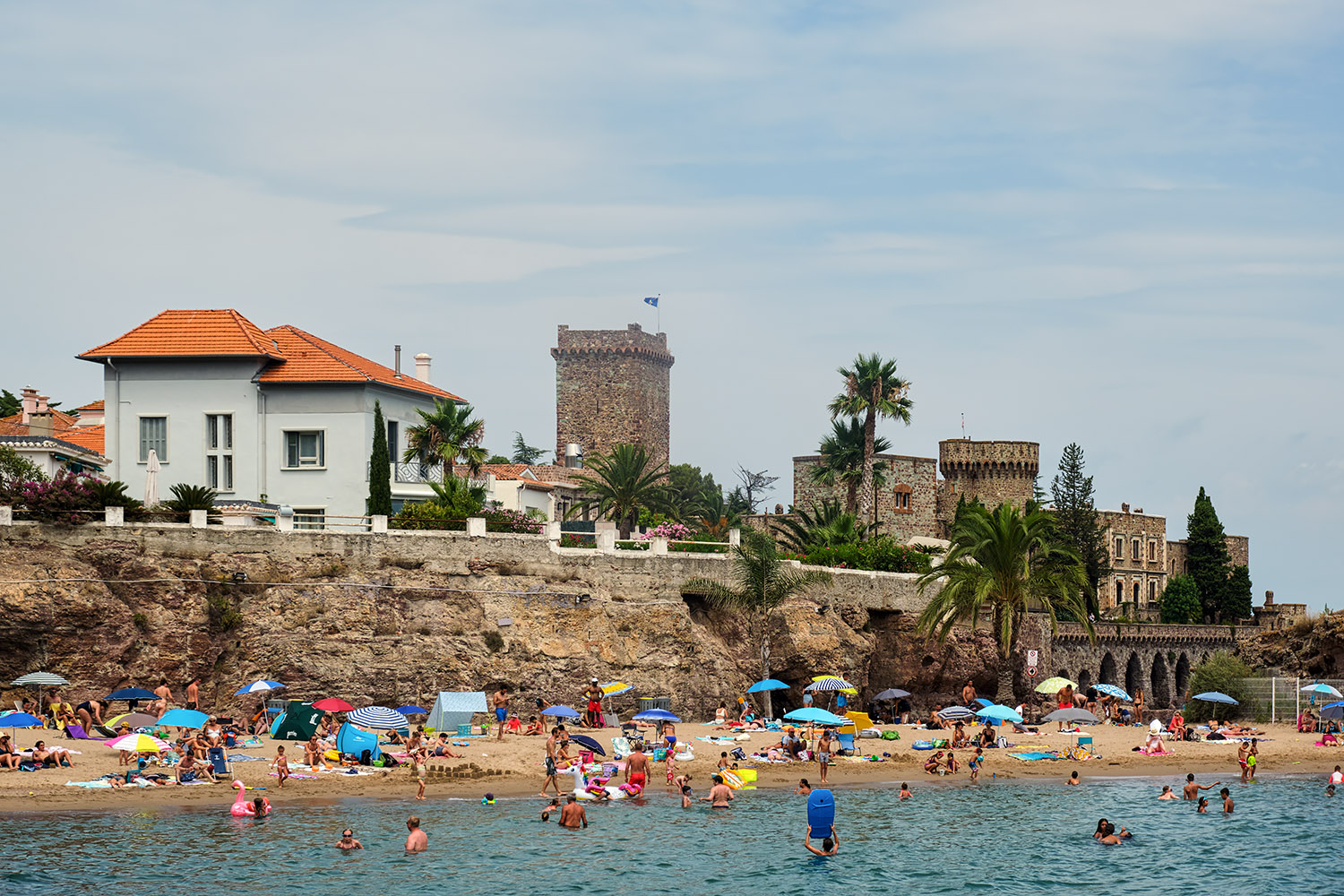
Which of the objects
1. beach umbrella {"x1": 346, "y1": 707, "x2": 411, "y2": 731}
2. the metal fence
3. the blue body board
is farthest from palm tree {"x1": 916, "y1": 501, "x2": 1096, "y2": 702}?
beach umbrella {"x1": 346, "y1": 707, "x2": 411, "y2": 731}

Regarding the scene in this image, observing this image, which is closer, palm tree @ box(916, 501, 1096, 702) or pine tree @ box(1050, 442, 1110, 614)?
palm tree @ box(916, 501, 1096, 702)

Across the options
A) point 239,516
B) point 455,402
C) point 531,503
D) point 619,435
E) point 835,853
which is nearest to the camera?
point 835,853

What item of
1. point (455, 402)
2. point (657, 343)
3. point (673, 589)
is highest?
point (657, 343)

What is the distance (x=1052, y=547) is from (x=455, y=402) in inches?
794

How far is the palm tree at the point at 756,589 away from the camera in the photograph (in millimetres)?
44781

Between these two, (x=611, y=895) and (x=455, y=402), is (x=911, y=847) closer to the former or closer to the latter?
(x=611, y=895)

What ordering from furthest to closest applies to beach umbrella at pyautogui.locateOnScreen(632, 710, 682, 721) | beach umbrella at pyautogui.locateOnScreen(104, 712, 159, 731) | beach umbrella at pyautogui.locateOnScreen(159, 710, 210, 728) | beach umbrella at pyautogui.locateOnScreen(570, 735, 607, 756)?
beach umbrella at pyautogui.locateOnScreen(632, 710, 682, 721) → beach umbrella at pyautogui.locateOnScreen(570, 735, 607, 756) → beach umbrella at pyautogui.locateOnScreen(104, 712, 159, 731) → beach umbrella at pyautogui.locateOnScreen(159, 710, 210, 728)

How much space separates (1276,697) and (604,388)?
200 feet

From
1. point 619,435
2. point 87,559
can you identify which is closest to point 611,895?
point 87,559

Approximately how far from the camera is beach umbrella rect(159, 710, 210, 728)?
3238cm

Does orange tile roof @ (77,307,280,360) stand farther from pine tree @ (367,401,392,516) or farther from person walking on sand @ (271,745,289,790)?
person walking on sand @ (271,745,289,790)

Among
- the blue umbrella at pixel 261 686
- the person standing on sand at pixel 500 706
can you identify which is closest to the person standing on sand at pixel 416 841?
the person standing on sand at pixel 500 706

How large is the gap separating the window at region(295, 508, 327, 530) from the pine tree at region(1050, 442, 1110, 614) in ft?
137

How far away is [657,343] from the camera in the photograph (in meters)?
107
